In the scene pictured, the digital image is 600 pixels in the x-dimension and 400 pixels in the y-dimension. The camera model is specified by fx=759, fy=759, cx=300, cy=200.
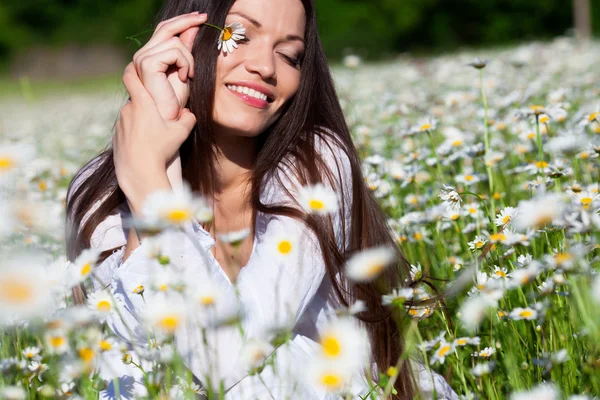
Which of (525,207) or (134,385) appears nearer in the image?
(525,207)

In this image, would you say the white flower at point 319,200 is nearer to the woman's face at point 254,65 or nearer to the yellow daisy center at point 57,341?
the yellow daisy center at point 57,341

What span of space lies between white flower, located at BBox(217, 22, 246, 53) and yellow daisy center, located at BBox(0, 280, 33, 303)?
0.93 meters

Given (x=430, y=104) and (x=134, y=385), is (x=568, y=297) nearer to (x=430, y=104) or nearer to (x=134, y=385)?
(x=134, y=385)

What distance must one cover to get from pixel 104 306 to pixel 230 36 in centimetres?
78

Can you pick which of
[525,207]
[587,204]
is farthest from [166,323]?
[587,204]

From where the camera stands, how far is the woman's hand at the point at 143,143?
4.50 ft

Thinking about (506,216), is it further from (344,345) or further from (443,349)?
(344,345)

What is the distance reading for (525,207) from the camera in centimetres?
99

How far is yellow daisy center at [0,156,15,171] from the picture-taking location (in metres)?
1.18

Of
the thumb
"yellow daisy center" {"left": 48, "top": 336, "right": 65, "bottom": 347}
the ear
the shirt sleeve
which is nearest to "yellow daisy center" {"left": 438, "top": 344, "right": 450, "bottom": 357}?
the shirt sleeve

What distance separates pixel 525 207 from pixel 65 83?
2116cm

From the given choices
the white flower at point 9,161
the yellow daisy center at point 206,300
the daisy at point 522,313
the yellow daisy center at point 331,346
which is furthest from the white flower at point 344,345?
the white flower at point 9,161

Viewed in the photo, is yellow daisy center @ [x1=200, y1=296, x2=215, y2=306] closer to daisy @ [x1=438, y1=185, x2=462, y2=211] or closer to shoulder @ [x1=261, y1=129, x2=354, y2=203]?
daisy @ [x1=438, y1=185, x2=462, y2=211]

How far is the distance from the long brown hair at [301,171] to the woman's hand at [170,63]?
0.04 meters
